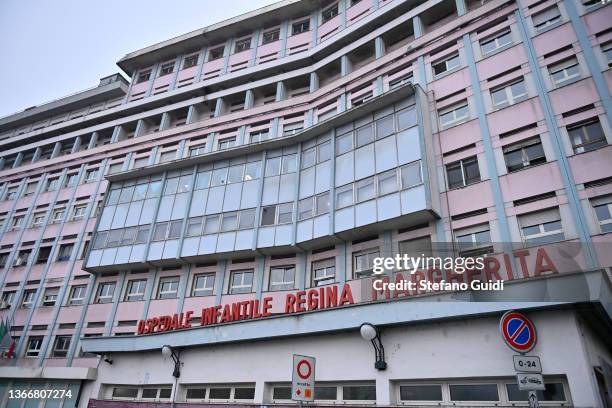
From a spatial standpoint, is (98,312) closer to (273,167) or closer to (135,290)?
(135,290)

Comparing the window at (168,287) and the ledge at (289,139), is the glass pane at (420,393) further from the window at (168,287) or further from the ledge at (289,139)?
the window at (168,287)

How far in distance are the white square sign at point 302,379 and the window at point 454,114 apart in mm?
13939

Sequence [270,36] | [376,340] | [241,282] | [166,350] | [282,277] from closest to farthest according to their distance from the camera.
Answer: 1. [376,340]
2. [166,350]
3. [282,277]
4. [241,282]
5. [270,36]

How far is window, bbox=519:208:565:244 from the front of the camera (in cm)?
1479

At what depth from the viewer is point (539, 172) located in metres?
15.9

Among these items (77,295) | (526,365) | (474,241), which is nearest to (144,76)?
(77,295)

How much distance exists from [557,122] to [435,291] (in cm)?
864

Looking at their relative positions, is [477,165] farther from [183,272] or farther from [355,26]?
[183,272]

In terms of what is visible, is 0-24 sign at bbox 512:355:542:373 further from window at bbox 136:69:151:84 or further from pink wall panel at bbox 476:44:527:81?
window at bbox 136:69:151:84

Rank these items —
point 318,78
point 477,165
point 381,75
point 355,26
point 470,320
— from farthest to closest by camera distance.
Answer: point 318,78, point 355,26, point 381,75, point 477,165, point 470,320

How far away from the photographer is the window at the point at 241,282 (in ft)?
71.4

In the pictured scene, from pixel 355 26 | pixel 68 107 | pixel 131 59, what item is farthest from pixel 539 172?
pixel 68 107

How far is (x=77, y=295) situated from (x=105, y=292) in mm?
2805

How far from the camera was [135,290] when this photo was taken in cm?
2469
